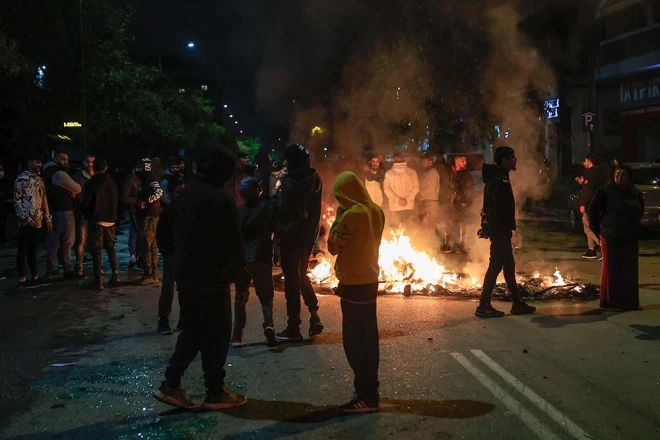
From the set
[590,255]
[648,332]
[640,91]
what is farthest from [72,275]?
[640,91]

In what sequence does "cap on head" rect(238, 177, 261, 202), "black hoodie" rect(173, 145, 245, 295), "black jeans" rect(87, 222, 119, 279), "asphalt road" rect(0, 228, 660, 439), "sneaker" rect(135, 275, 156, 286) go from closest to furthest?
1. "asphalt road" rect(0, 228, 660, 439)
2. "black hoodie" rect(173, 145, 245, 295)
3. "cap on head" rect(238, 177, 261, 202)
4. "black jeans" rect(87, 222, 119, 279)
5. "sneaker" rect(135, 275, 156, 286)

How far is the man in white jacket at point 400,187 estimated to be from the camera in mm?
11930

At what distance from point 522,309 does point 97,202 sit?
5.64 m

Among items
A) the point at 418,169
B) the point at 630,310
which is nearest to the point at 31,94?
the point at 418,169

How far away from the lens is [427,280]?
9.33 metres

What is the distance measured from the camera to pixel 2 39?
1609 centimetres

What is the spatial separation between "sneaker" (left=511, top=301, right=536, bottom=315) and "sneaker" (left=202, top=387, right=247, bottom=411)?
3775 mm

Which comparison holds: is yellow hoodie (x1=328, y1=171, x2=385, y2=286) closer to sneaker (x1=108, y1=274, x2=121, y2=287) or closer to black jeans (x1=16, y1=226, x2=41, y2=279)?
sneaker (x1=108, y1=274, x2=121, y2=287)

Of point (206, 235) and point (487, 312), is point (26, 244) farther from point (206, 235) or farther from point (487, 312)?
point (487, 312)

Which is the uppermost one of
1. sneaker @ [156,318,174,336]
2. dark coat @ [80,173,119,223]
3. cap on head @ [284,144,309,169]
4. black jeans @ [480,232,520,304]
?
cap on head @ [284,144,309,169]

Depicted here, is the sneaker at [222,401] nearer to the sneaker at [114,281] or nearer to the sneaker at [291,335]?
the sneaker at [291,335]

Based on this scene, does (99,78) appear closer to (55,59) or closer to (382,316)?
(55,59)

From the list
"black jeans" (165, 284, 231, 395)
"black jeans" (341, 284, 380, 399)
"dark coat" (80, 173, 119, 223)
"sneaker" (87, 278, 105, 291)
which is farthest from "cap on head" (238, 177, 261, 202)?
"sneaker" (87, 278, 105, 291)

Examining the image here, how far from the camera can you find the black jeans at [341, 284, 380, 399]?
4723 mm
